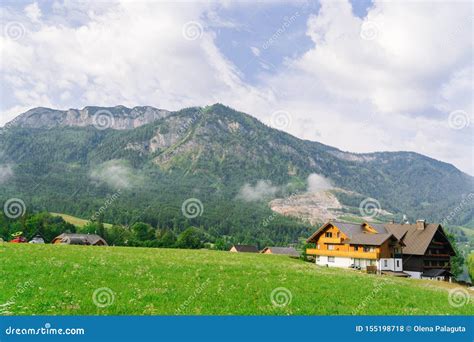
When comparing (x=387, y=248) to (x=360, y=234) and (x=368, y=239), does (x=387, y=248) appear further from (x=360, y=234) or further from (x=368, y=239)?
(x=360, y=234)

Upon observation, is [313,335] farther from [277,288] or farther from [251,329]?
[277,288]

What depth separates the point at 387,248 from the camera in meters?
72.1

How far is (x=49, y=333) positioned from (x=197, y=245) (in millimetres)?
123039

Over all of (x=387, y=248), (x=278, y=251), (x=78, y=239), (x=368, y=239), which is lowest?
(x=278, y=251)

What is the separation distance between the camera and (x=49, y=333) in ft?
47.3

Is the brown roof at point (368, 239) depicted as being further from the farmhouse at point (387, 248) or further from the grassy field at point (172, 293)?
the grassy field at point (172, 293)

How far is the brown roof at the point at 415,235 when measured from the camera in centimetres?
7738

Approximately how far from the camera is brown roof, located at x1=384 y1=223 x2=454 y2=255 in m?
77.4

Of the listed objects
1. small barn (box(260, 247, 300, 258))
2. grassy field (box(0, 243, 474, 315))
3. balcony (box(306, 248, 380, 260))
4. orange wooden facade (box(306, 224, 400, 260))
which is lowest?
small barn (box(260, 247, 300, 258))

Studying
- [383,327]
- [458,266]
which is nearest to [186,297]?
[383,327]

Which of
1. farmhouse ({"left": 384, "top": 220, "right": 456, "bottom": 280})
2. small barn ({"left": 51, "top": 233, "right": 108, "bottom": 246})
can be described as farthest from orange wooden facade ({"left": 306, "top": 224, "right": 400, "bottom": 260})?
small barn ({"left": 51, "top": 233, "right": 108, "bottom": 246})

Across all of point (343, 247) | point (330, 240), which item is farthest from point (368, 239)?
point (330, 240)

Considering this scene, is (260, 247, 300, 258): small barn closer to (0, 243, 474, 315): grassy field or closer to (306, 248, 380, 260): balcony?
(306, 248, 380, 260): balcony

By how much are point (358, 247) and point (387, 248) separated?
→ 5058 mm
